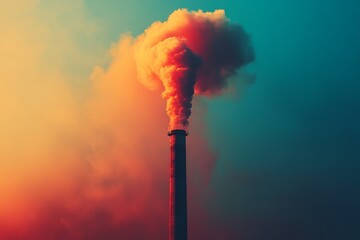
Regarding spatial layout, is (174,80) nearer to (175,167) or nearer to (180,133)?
(180,133)

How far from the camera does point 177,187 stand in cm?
4544

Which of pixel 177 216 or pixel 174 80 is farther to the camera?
pixel 174 80

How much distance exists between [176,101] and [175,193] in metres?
10.0

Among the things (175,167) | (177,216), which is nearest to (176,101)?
(175,167)

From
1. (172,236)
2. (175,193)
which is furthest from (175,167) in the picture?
(172,236)

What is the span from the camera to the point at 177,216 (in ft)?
147

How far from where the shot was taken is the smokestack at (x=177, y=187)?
44.8m

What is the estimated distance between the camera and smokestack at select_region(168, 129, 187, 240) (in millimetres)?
44781

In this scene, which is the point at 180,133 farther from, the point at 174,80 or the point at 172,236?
the point at 172,236

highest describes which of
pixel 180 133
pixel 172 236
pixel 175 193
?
pixel 180 133

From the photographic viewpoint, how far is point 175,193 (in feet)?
149

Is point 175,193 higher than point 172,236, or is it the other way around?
point 175,193

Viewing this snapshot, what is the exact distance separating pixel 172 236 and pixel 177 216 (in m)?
1.97

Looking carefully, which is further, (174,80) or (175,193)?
(174,80)
